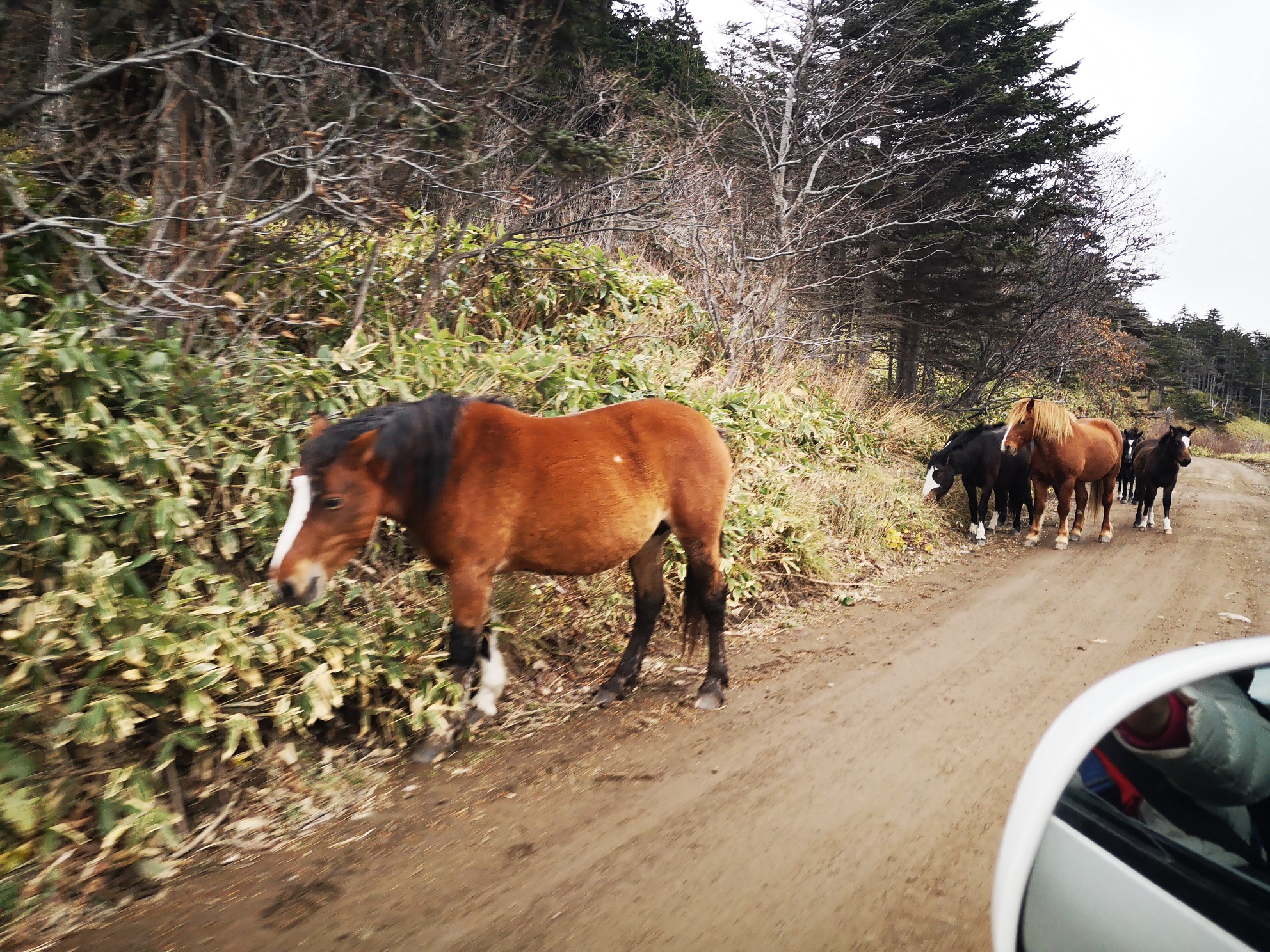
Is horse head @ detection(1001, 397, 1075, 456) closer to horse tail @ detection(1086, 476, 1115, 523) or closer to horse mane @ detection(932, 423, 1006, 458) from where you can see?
horse mane @ detection(932, 423, 1006, 458)

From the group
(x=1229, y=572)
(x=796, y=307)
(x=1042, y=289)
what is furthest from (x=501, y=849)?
(x=1042, y=289)

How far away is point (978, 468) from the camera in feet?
33.9

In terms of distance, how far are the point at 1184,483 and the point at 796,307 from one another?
12.1 metres

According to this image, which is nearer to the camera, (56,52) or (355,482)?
(355,482)

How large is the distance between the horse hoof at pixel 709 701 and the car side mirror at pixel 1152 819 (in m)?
2.95

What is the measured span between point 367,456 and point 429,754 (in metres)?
1.56

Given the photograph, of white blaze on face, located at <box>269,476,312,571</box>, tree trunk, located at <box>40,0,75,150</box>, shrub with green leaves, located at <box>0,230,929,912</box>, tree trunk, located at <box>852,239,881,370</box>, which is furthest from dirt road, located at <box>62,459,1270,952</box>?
tree trunk, located at <box>852,239,881,370</box>

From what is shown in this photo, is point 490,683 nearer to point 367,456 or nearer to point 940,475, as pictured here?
point 367,456

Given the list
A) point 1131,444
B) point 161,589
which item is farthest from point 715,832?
point 1131,444

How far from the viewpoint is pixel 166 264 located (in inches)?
178

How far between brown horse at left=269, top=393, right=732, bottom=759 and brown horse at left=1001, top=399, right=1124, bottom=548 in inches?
287

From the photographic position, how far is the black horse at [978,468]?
1027cm

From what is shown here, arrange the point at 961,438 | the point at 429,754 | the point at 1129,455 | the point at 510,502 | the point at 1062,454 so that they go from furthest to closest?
the point at 1129,455 < the point at 961,438 < the point at 1062,454 < the point at 510,502 < the point at 429,754

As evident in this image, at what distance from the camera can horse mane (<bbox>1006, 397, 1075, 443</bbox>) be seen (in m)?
9.77
